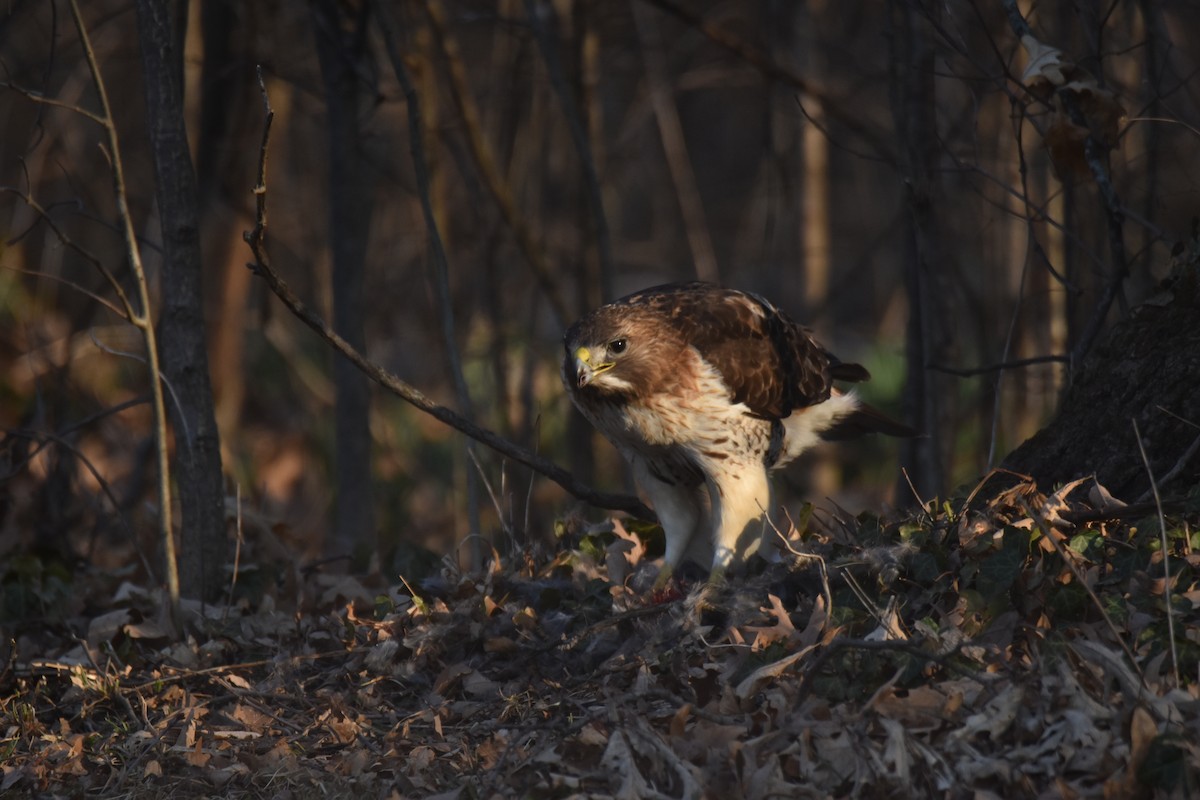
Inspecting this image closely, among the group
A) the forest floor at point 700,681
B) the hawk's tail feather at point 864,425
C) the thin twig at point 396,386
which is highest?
the thin twig at point 396,386

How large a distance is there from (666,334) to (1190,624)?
76.1 inches

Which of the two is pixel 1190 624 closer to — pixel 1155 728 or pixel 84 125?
pixel 1155 728

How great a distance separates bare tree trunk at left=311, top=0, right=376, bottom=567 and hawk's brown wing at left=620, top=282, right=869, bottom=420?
1.65 meters

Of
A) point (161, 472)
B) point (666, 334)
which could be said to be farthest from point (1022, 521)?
point (161, 472)

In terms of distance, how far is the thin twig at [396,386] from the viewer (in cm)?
346

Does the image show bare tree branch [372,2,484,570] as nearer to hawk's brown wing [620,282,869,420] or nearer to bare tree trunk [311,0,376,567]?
bare tree trunk [311,0,376,567]

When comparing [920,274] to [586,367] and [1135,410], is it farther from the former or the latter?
[586,367]

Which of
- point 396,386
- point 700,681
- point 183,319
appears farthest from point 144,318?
point 700,681

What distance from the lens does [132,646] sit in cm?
425

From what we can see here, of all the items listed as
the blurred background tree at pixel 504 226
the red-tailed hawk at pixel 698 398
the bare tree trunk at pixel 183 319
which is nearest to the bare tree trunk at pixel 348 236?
the blurred background tree at pixel 504 226

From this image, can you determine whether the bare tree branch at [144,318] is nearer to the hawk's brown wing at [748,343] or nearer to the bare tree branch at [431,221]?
the bare tree branch at [431,221]

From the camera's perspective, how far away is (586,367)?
4082 mm

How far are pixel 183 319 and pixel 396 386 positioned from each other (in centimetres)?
94

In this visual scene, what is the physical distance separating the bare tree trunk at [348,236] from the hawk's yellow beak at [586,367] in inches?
68.9
